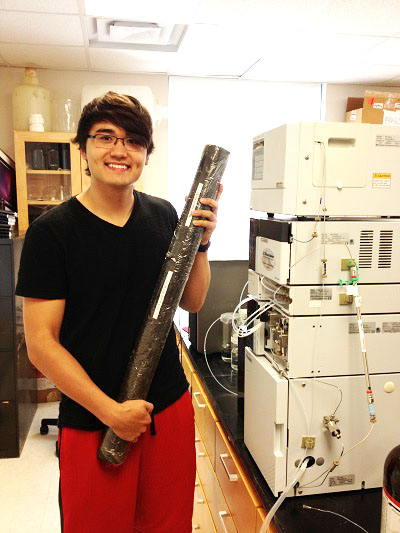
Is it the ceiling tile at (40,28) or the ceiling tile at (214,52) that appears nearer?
the ceiling tile at (40,28)

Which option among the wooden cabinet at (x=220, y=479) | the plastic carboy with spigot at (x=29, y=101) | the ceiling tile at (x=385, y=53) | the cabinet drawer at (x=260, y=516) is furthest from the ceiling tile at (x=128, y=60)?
the cabinet drawer at (x=260, y=516)

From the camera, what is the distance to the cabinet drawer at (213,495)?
4.78 ft

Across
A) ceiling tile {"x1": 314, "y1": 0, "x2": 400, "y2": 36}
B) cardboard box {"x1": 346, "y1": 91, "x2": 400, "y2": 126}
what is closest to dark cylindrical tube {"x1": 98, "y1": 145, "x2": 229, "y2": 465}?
cardboard box {"x1": 346, "y1": 91, "x2": 400, "y2": 126}

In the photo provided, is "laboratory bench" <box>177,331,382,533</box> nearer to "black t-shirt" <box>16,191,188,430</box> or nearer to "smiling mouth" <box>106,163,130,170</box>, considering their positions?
"black t-shirt" <box>16,191,188,430</box>

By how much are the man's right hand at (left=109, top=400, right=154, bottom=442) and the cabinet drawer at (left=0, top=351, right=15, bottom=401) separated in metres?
1.86

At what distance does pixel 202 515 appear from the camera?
6.00 feet

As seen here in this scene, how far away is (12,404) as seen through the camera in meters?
2.76

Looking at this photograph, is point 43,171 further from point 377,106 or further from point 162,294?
point 162,294

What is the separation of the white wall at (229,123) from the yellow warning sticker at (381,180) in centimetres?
277

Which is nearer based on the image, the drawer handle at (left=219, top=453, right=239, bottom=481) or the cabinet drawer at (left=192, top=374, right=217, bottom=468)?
the drawer handle at (left=219, top=453, right=239, bottom=481)

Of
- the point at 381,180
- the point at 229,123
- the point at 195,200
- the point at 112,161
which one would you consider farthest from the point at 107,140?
the point at 229,123

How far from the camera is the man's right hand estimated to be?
108 centimetres

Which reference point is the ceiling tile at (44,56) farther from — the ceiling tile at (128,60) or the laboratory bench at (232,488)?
the laboratory bench at (232,488)

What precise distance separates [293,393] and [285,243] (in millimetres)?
358
